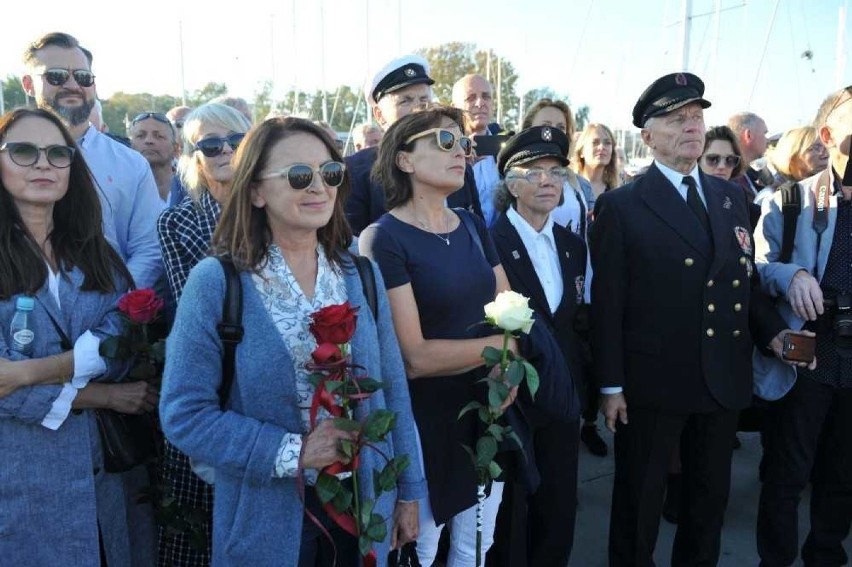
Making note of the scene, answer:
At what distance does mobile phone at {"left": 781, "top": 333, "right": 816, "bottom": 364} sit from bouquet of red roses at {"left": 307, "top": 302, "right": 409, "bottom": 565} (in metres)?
2.04

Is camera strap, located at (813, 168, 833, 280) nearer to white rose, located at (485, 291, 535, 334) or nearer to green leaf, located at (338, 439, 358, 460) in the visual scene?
white rose, located at (485, 291, 535, 334)

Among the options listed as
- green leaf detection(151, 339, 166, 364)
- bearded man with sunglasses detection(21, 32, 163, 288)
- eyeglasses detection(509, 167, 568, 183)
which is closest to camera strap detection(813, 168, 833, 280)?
eyeglasses detection(509, 167, 568, 183)

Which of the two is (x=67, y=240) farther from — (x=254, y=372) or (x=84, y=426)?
(x=254, y=372)

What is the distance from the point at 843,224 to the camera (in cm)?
323

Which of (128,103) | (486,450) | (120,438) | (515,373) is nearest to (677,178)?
(515,373)

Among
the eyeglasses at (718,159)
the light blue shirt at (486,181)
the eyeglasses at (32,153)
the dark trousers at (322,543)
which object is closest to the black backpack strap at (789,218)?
the light blue shirt at (486,181)

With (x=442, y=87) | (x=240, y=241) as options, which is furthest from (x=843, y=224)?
(x=442, y=87)

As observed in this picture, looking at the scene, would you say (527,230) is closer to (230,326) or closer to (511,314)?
(511,314)

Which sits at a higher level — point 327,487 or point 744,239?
point 744,239

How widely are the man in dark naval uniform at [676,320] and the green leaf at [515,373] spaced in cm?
115

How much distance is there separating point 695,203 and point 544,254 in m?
0.74

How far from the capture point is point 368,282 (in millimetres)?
2197

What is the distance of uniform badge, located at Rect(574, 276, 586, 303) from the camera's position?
130 inches

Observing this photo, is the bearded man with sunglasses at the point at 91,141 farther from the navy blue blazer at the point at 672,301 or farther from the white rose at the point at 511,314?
the navy blue blazer at the point at 672,301
